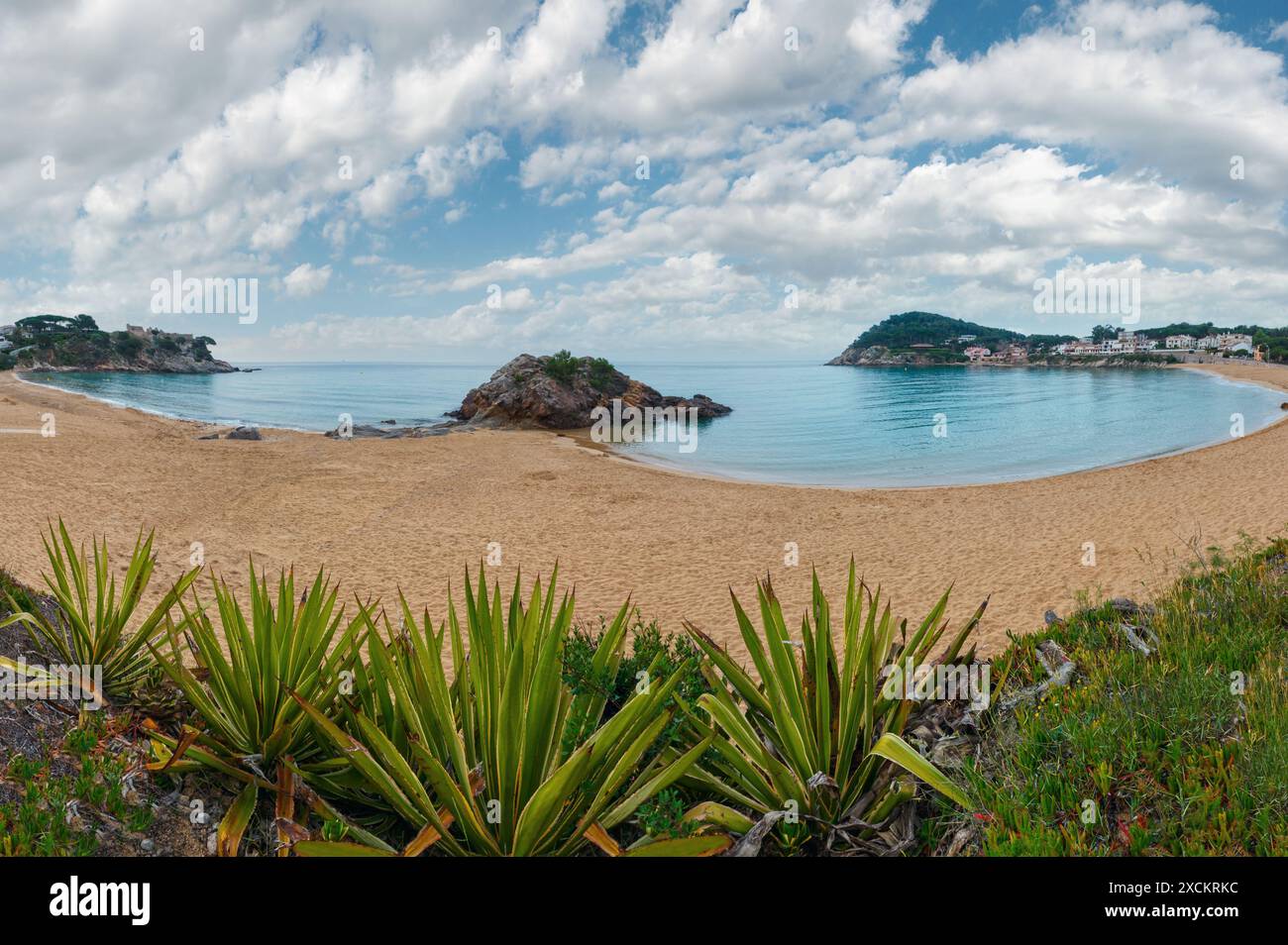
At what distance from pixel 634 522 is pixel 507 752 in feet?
47.5

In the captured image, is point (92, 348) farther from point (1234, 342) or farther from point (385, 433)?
point (1234, 342)

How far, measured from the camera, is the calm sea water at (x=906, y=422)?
30.8 m

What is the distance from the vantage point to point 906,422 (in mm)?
48125

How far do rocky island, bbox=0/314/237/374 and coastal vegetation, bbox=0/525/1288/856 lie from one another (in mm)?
114135

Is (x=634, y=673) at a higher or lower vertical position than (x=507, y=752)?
lower

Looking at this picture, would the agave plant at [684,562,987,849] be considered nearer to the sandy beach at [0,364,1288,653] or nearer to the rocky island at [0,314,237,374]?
the sandy beach at [0,364,1288,653]

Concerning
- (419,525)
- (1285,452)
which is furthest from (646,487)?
(1285,452)

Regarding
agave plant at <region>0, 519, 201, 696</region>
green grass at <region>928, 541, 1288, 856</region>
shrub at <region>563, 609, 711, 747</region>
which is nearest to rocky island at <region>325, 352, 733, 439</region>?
agave plant at <region>0, 519, 201, 696</region>

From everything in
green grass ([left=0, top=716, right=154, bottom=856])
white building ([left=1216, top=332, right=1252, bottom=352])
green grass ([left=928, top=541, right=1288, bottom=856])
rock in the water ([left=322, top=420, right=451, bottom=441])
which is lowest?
green grass ([left=0, top=716, right=154, bottom=856])

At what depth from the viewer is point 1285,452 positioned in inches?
1037

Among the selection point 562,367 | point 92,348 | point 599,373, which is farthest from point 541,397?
point 92,348

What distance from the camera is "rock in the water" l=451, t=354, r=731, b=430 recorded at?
144 feet

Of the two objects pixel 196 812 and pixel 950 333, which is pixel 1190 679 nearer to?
pixel 196 812

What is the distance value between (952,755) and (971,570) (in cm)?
1038
